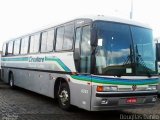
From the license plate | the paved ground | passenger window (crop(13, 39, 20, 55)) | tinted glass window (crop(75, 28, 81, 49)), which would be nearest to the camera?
the license plate

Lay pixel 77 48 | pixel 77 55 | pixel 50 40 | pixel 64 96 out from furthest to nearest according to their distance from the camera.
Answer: pixel 50 40 → pixel 64 96 → pixel 77 48 → pixel 77 55

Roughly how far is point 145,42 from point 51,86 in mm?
4077

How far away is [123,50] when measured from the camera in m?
9.23

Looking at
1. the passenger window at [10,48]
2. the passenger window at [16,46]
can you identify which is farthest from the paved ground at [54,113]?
the passenger window at [10,48]

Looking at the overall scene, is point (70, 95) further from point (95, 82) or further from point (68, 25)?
point (68, 25)

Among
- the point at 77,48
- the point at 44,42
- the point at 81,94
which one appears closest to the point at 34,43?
the point at 44,42

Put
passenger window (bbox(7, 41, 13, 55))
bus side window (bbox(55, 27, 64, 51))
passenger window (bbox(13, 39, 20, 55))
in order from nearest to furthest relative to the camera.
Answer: bus side window (bbox(55, 27, 64, 51))
passenger window (bbox(13, 39, 20, 55))
passenger window (bbox(7, 41, 13, 55))

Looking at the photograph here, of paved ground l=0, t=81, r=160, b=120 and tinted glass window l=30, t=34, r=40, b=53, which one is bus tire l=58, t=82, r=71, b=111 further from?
tinted glass window l=30, t=34, r=40, b=53

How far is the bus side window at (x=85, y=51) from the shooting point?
9.23m

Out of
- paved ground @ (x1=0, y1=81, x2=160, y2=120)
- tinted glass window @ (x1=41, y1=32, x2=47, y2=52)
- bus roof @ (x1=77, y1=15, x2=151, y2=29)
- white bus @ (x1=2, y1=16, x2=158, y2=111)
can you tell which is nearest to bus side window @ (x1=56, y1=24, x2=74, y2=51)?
white bus @ (x1=2, y1=16, x2=158, y2=111)

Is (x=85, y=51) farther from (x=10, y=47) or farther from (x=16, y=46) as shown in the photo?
(x=10, y=47)

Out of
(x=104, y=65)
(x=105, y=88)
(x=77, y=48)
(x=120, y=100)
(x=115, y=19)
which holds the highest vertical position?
(x=115, y=19)

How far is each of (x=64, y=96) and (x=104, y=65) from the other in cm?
263

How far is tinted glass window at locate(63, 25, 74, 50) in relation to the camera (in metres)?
10.7
